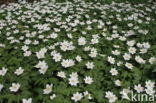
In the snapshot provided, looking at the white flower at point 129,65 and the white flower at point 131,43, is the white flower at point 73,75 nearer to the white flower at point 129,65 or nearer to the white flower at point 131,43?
the white flower at point 129,65

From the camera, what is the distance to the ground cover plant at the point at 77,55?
3.35 meters

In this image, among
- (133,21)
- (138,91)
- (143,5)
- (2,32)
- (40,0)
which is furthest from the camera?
(40,0)

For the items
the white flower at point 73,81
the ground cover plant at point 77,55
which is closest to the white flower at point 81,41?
the ground cover plant at point 77,55

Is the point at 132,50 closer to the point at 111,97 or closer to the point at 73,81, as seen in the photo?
the point at 111,97

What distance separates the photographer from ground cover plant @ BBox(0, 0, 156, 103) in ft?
11.0

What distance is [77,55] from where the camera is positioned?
3969 mm

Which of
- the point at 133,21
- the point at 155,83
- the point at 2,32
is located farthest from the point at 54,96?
the point at 133,21

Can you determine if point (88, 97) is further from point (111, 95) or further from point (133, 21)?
point (133, 21)

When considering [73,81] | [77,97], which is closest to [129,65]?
[73,81]

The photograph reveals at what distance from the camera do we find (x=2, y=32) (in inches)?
198

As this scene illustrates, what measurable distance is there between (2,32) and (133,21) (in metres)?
2.91

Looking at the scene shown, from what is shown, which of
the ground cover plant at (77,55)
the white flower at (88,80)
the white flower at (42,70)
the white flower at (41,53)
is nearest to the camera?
the ground cover plant at (77,55)

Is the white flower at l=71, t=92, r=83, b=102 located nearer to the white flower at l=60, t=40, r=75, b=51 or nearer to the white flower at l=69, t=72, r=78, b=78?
the white flower at l=69, t=72, r=78, b=78

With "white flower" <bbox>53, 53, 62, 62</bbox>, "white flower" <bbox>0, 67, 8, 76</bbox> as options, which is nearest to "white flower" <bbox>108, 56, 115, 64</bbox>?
"white flower" <bbox>53, 53, 62, 62</bbox>
